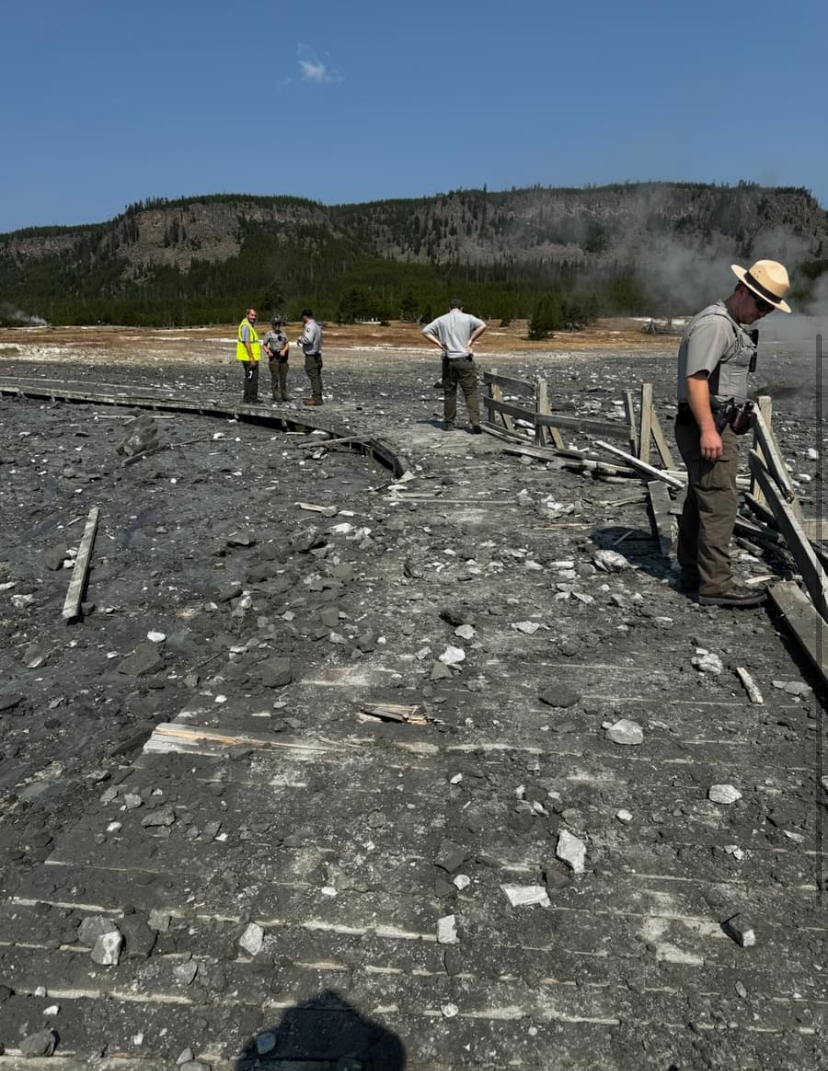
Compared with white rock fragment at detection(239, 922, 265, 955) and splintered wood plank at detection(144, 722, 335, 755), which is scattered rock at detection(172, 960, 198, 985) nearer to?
white rock fragment at detection(239, 922, 265, 955)

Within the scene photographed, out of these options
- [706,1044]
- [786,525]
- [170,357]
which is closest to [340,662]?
[706,1044]

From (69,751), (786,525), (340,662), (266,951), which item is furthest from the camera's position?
(786,525)

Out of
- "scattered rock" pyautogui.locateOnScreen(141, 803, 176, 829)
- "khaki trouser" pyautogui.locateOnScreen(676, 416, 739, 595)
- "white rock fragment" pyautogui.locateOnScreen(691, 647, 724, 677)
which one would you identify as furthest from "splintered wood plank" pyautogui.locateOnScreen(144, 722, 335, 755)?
"khaki trouser" pyautogui.locateOnScreen(676, 416, 739, 595)

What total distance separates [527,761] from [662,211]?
213683mm

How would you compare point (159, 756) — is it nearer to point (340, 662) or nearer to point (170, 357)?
point (340, 662)

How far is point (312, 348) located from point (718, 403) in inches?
512

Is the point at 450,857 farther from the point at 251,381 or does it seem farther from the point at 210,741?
the point at 251,381

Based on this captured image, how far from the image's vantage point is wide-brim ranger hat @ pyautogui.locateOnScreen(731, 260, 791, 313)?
4.46m

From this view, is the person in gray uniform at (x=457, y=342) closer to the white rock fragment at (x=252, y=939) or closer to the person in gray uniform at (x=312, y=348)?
the person in gray uniform at (x=312, y=348)

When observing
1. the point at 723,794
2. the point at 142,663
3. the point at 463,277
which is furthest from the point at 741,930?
the point at 463,277

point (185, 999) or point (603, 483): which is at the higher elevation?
point (603, 483)

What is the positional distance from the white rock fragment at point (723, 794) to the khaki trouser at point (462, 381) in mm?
9119

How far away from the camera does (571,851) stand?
9.61 feet

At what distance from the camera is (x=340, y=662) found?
4.64 m
